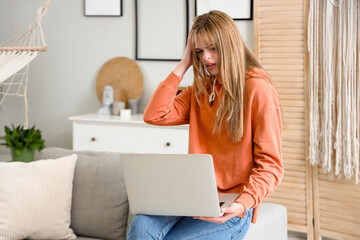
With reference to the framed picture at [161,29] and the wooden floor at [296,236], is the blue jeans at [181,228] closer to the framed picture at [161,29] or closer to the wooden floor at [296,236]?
the wooden floor at [296,236]

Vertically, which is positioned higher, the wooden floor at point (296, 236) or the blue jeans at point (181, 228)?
the blue jeans at point (181, 228)

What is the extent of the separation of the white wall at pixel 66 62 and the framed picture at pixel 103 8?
4 centimetres

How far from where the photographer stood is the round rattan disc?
3908 mm

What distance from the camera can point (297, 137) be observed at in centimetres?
309

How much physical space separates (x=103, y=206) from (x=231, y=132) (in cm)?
78

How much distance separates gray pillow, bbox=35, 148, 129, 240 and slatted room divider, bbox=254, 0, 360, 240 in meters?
1.16

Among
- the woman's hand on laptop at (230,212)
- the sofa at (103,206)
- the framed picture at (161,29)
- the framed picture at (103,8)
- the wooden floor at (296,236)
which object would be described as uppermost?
the framed picture at (103,8)

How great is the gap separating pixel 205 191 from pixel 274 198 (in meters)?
1.81

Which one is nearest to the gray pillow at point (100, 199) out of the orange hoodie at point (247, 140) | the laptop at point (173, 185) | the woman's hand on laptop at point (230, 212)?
the orange hoodie at point (247, 140)

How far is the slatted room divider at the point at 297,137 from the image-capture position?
2.97m

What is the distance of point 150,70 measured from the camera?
3904 millimetres

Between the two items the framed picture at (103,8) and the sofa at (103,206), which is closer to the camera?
the sofa at (103,206)

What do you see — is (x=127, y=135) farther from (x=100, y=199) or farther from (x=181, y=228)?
(x=181, y=228)

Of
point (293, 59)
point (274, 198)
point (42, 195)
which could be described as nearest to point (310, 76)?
point (293, 59)
